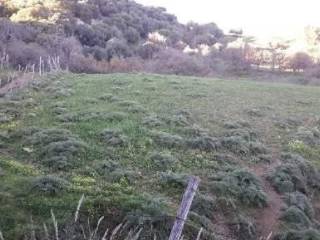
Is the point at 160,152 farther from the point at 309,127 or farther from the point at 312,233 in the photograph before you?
the point at 309,127

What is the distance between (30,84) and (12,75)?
20.8 feet

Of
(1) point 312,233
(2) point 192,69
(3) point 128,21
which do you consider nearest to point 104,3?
(3) point 128,21

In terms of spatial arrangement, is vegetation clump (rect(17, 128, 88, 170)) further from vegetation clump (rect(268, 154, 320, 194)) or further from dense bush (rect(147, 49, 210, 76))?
dense bush (rect(147, 49, 210, 76))

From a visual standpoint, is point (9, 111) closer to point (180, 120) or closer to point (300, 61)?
point (180, 120)

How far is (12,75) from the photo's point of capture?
31.4 metres

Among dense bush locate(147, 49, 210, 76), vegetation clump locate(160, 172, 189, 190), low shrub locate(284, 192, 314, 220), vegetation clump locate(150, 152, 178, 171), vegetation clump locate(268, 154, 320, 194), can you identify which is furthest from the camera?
dense bush locate(147, 49, 210, 76)

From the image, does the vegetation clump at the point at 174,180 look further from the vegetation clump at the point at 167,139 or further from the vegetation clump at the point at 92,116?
the vegetation clump at the point at 92,116

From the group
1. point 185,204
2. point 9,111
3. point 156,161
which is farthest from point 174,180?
point 9,111

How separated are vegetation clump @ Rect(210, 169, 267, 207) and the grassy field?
30mm

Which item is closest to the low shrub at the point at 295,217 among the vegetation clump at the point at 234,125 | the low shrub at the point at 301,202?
the low shrub at the point at 301,202

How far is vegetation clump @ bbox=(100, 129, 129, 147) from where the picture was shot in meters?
16.0

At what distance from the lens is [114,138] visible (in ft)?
53.2

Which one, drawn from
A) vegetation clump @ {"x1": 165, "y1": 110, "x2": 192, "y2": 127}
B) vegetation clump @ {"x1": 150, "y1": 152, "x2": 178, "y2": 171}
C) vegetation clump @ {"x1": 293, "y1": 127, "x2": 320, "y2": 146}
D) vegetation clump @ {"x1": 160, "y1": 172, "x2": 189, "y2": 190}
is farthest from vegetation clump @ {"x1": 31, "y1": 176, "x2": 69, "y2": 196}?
vegetation clump @ {"x1": 293, "y1": 127, "x2": 320, "y2": 146}

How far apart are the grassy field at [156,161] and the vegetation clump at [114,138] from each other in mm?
46
